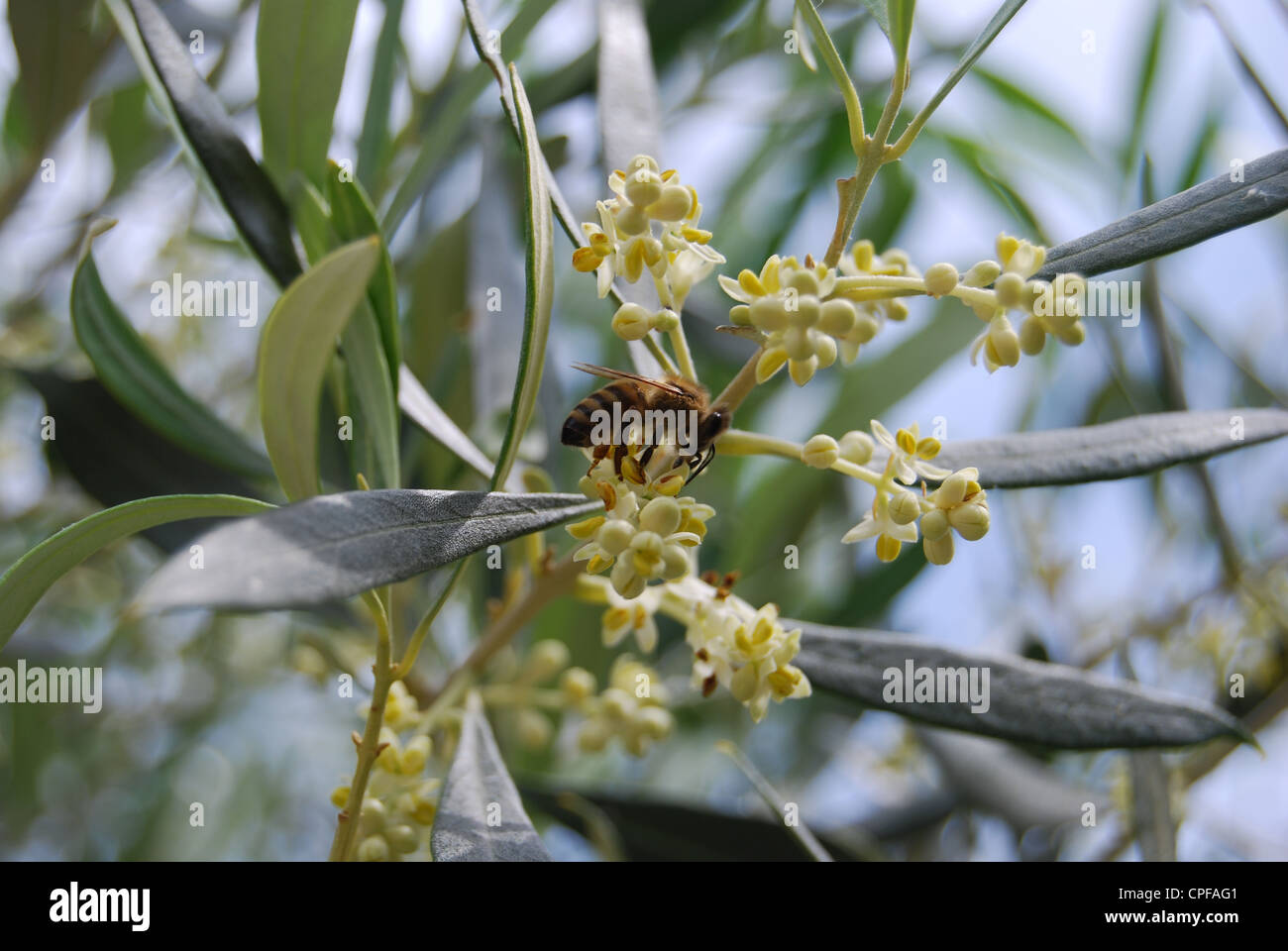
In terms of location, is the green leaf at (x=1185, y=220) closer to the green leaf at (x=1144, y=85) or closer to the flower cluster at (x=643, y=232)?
the flower cluster at (x=643, y=232)

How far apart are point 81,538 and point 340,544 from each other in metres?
0.27

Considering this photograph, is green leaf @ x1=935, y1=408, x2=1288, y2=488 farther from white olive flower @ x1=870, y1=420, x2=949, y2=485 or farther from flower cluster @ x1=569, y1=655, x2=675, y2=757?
flower cluster @ x1=569, y1=655, x2=675, y2=757

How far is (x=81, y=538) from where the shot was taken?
0.72 meters

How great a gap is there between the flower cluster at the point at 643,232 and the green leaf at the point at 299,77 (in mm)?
395

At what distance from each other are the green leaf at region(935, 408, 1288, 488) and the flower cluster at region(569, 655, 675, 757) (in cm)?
44

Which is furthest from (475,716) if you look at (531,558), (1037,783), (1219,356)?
(1219,356)

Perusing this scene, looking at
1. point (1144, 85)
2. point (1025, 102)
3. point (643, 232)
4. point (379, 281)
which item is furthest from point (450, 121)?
point (1144, 85)

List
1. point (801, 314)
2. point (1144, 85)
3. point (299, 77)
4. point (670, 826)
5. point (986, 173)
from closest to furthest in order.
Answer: point (801, 314) < point (299, 77) < point (670, 826) < point (986, 173) < point (1144, 85)

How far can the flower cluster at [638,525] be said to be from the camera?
73 cm

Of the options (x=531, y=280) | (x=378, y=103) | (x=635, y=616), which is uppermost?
(x=378, y=103)

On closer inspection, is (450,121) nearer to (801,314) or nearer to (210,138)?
(210,138)

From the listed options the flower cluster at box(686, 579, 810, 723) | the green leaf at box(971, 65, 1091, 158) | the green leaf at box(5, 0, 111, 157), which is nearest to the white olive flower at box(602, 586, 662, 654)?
the flower cluster at box(686, 579, 810, 723)

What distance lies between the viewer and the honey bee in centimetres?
78
